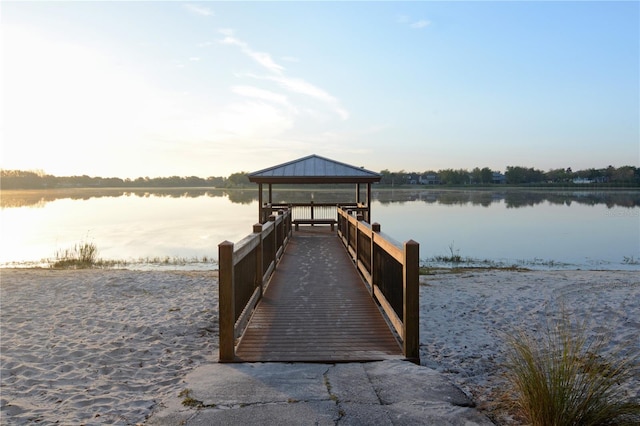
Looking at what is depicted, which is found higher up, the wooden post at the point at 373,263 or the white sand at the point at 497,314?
the wooden post at the point at 373,263

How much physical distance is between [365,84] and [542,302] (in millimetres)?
11515

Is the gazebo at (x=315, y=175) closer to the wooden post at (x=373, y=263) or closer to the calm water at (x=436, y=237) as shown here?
the calm water at (x=436, y=237)

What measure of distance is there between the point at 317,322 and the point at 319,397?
2.12 m

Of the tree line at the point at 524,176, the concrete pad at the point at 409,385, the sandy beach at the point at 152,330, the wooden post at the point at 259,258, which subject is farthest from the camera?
the tree line at the point at 524,176

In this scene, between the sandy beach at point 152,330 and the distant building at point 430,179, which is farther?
the distant building at point 430,179

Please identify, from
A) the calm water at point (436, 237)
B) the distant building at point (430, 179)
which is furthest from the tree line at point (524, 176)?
the calm water at point (436, 237)

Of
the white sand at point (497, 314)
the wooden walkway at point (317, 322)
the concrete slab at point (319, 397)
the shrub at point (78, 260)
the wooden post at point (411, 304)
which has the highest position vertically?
the wooden post at point (411, 304)

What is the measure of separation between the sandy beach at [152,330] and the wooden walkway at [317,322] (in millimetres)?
576

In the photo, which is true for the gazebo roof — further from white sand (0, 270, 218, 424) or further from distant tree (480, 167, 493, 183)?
distant tree (480, 167, 493, 183)

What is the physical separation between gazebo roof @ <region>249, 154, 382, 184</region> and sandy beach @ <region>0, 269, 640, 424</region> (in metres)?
5.30

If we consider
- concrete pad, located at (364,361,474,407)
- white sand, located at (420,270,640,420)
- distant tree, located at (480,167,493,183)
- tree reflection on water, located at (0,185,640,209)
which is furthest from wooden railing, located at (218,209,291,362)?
distant tree, located at (480,167,493,183)

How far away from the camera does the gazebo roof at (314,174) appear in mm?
14578

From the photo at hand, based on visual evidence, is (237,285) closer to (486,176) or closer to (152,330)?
(152,330)

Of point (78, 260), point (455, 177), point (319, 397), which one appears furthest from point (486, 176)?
point (319, 397)
